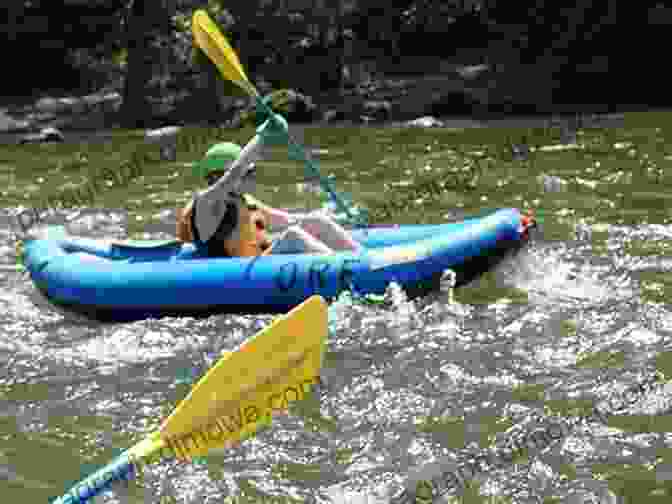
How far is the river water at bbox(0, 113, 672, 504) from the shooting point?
397 centimetres

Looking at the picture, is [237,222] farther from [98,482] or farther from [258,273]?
[98,482]

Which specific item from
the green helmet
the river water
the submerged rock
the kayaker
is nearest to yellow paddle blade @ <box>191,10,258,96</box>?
the kayaker

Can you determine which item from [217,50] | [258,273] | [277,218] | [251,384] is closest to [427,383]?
[258,273]

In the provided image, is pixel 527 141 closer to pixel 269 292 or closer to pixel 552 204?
pixel 552 204

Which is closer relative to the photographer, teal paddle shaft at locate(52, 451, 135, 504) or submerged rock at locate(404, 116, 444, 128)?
teal paddle shaft at locate(52, 451, 135, 504)

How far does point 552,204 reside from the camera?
8.09 m

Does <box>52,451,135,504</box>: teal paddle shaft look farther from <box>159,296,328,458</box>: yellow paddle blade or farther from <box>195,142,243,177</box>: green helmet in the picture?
<box>195,142,243,177</box>: green helmet

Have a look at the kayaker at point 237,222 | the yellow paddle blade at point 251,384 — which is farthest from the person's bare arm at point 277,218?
the yellow paddle blade at point 251,384

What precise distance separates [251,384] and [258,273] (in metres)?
2.54

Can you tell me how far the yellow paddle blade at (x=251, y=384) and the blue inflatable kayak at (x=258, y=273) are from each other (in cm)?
237

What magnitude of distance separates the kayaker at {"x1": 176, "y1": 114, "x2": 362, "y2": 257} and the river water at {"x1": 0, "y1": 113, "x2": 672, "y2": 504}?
0.40 m

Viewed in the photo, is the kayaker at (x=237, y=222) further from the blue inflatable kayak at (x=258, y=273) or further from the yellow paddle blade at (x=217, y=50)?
the yellow paddle blade at (x=217, y=50)

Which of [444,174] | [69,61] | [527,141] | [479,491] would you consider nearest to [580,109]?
[527,141]

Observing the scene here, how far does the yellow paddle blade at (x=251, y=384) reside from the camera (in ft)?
9.66
